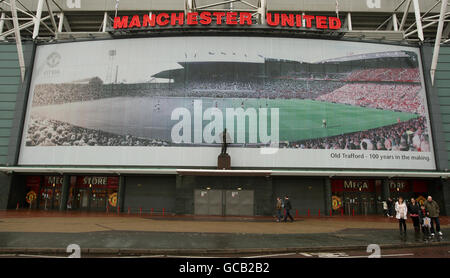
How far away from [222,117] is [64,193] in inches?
781

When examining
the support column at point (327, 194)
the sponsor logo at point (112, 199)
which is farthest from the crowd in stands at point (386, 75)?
the sponsor logo at point (112, 199)

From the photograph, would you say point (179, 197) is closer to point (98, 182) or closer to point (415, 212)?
point (98, 182)

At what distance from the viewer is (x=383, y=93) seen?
115 feet

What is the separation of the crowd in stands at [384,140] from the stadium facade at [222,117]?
0.49 ft

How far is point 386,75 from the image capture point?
3578cm

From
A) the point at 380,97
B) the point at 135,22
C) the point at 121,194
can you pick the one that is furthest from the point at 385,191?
the point at 135,22

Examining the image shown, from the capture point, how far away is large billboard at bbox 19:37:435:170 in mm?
33250

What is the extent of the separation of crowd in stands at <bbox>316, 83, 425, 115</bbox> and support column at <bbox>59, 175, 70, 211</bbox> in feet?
98.5

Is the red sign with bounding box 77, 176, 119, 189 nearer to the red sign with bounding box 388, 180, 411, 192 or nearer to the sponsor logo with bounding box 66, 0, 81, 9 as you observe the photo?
the sponsor logo with bounding box 66, 0, 81, 9

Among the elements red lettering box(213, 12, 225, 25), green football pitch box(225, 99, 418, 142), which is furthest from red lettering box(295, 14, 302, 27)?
green football pitch box(225, 99, 418, 142)

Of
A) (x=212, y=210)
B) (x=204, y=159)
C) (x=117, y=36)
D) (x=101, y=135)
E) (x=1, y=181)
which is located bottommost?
(x=212, y=210)

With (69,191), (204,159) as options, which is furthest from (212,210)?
(69,191)

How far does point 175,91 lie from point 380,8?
30448mm
